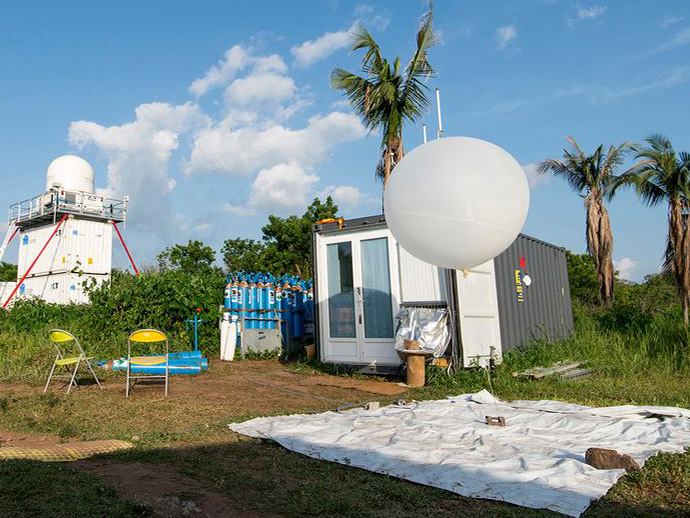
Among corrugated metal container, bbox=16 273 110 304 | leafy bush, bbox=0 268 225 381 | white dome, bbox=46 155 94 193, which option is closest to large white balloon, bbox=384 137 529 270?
leafy bush, bbox=0 268 225 381

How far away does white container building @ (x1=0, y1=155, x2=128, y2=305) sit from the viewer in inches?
944

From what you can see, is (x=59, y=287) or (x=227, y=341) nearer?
(x=227, y=341)

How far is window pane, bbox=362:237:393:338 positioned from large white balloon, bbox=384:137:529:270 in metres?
4.21

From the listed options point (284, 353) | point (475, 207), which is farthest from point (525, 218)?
point (284, 353)

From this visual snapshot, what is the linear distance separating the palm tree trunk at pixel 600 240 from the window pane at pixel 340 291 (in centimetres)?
1171

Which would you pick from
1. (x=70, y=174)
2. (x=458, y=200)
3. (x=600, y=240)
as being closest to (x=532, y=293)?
(x=458, y=200)

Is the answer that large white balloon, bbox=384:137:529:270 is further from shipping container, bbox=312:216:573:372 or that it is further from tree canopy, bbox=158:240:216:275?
tree canopy, bbox=158:240:216:275

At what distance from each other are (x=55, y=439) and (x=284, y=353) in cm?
720

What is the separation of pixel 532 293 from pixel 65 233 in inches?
874

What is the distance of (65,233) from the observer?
24188 millimetres

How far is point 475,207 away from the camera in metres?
3.93

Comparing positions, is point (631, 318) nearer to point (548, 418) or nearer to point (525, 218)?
point (548, 418)

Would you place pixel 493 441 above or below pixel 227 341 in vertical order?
below

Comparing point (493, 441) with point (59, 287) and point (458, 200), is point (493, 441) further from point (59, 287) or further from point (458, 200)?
point (59, 287)
